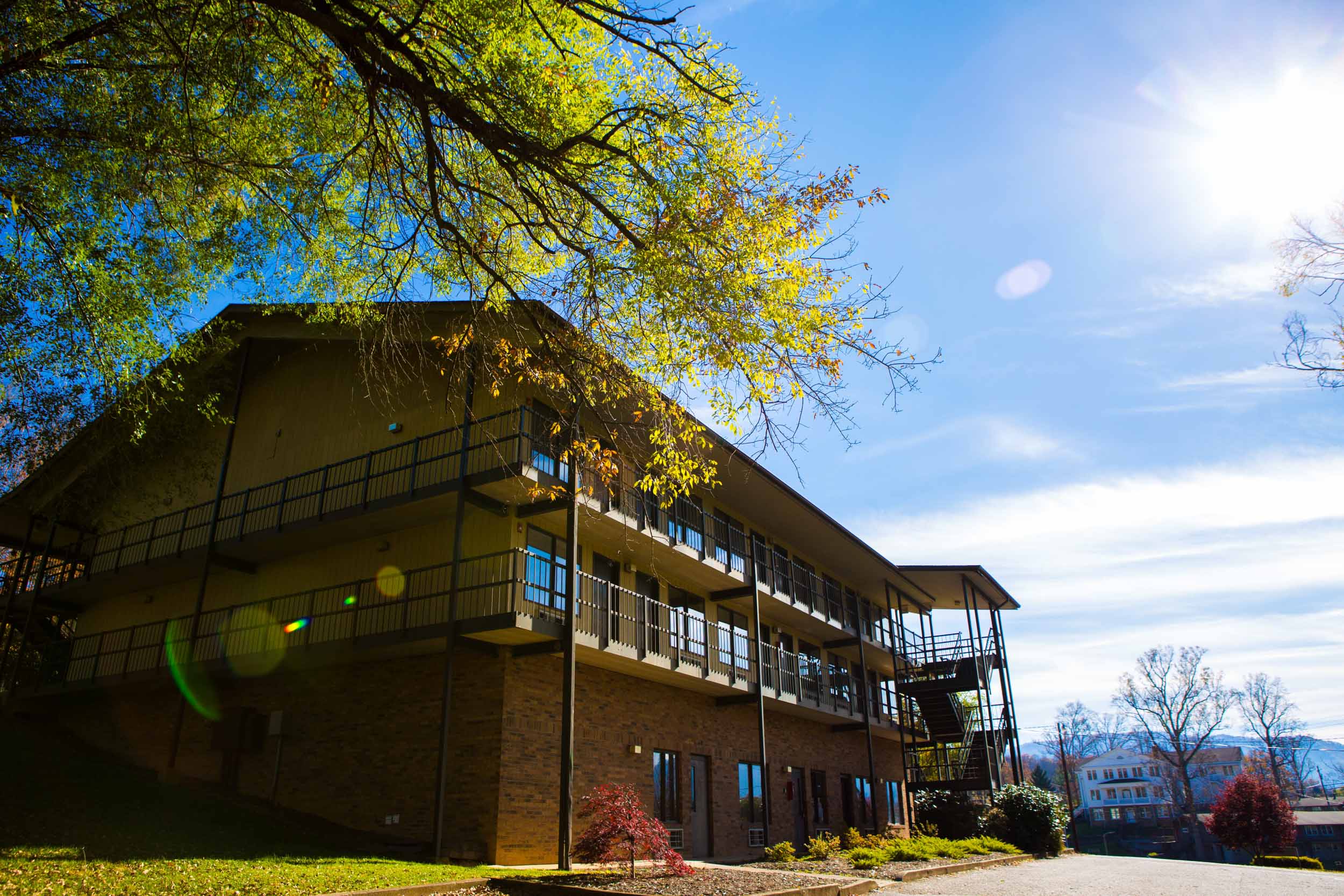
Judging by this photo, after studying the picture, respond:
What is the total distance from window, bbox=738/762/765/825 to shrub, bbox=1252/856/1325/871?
21680mm

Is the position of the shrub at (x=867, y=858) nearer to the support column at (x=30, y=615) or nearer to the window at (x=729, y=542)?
the window at (x=729, y=542)

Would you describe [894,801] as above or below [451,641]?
below

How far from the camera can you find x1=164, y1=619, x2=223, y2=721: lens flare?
16.9 metres

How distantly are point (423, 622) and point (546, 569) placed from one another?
2.28m

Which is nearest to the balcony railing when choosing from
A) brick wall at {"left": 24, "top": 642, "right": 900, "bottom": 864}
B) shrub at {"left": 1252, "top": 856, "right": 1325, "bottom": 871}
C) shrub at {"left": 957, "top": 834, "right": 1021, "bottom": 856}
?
brick wall at {"left": 24, "top": 642, "right": 900, "bottom": 864}

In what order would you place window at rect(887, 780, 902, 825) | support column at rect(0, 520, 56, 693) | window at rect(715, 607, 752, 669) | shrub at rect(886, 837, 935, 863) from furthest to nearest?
window at rect(887, 780, 902, 825) < support column at rect(0, 520, 56, 693) < window at rect(715, 607, 752, 669) < shrub at rect(886, 837, 935, 863)

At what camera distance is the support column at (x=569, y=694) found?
11867 mm

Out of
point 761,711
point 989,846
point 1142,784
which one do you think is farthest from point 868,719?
point 1142,784

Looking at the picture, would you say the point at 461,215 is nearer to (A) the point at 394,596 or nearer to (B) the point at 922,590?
(A) the point at 394,596

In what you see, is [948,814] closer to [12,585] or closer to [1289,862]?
[1289,862]

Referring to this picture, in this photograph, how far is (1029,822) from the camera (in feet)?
76.4

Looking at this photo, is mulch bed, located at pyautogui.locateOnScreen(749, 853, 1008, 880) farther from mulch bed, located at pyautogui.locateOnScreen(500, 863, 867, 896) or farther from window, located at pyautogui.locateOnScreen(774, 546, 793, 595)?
window, located at pyautogui.locateOnScreen(774, 546, 793, 595)

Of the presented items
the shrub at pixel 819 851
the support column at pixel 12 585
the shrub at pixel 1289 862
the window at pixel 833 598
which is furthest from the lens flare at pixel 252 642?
the shrub at pixel 1289 862

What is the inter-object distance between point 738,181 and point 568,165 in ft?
4.86
